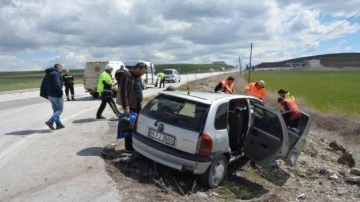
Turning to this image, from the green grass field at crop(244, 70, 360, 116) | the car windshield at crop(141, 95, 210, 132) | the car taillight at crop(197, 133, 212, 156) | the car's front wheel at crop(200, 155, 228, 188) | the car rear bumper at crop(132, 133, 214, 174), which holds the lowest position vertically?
the green grass field at crop(244, 70, 360, 116)

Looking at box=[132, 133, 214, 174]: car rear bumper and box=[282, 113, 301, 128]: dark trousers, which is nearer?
box=[132, 133, 214, 174]: car rear bumper

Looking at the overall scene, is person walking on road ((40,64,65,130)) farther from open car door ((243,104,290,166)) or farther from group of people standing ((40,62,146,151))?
open car door ((243,104,290,166))

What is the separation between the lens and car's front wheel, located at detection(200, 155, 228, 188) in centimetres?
641

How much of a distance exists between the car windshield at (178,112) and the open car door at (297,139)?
2.34 metres

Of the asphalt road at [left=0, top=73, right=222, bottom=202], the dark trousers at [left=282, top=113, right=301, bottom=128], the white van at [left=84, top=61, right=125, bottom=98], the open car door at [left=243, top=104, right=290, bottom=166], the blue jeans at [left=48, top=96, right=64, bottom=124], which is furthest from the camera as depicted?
the white van at [left=84, top=61, right=125, bottom=98]

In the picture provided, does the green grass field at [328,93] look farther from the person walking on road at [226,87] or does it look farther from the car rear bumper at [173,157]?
the car rear bumper at [173,157]

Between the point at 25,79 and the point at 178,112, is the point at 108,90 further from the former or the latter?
the point at 25,79

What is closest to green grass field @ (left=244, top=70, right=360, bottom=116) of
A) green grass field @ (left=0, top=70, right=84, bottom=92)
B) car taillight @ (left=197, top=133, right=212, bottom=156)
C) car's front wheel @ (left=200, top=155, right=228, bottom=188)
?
car's front wheel @ (left=200, top=155, right=228, bottom=188)

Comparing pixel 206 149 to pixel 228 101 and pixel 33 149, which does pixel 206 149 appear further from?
pixel 33 149

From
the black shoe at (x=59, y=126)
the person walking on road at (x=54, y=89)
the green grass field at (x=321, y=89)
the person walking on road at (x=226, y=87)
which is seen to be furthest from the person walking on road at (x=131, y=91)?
the green grass field at (x=321, y=89)

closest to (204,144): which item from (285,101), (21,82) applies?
(285,101)

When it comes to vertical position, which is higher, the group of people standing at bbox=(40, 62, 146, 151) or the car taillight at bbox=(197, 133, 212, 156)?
the group of people standing at bbox=(40, 62, 146, 151)

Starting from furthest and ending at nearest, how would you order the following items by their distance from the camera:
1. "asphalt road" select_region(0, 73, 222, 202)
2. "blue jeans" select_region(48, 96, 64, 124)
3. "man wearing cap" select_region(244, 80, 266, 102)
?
"man wearing cap" select_region(244, 80, 266, 102) → "blue jeans" select_region(48, 96, 64, 124) → "asphalt road" select_region(0, 73, 222, 202)

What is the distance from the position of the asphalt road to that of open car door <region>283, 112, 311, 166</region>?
3565mm
